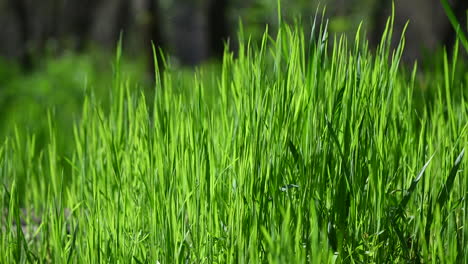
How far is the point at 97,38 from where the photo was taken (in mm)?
14305

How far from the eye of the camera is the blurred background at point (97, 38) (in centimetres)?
412

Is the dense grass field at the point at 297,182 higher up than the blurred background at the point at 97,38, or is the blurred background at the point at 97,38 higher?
the dense grass field at the point at 297,182

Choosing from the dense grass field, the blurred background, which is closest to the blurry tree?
the blurred background

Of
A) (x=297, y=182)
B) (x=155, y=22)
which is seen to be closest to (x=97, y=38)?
(x=155, y=22)

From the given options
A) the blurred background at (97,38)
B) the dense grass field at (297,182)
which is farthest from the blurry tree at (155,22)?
the dense grass field at (297,182)

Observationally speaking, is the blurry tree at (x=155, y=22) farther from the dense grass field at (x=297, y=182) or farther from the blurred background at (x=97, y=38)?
the dense grass field at (x=297, y=182)

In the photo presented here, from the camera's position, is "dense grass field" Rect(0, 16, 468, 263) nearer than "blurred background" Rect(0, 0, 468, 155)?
Yes

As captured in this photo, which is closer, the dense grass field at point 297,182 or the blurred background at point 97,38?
the dense grass field at point 297,182

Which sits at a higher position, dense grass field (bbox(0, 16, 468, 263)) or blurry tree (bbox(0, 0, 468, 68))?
dense grass field (bbox(0, 16, 468, 263))

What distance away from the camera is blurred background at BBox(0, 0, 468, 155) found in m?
4.12

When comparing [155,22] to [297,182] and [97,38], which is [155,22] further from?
[97,38]

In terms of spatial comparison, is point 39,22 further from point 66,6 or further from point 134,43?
point 66,6

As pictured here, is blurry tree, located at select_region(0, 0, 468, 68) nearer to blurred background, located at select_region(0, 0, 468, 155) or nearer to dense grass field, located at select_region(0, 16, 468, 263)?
blurred background, located at select_region(0, 0, 468, 155)

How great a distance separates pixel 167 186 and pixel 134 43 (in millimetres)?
11377
